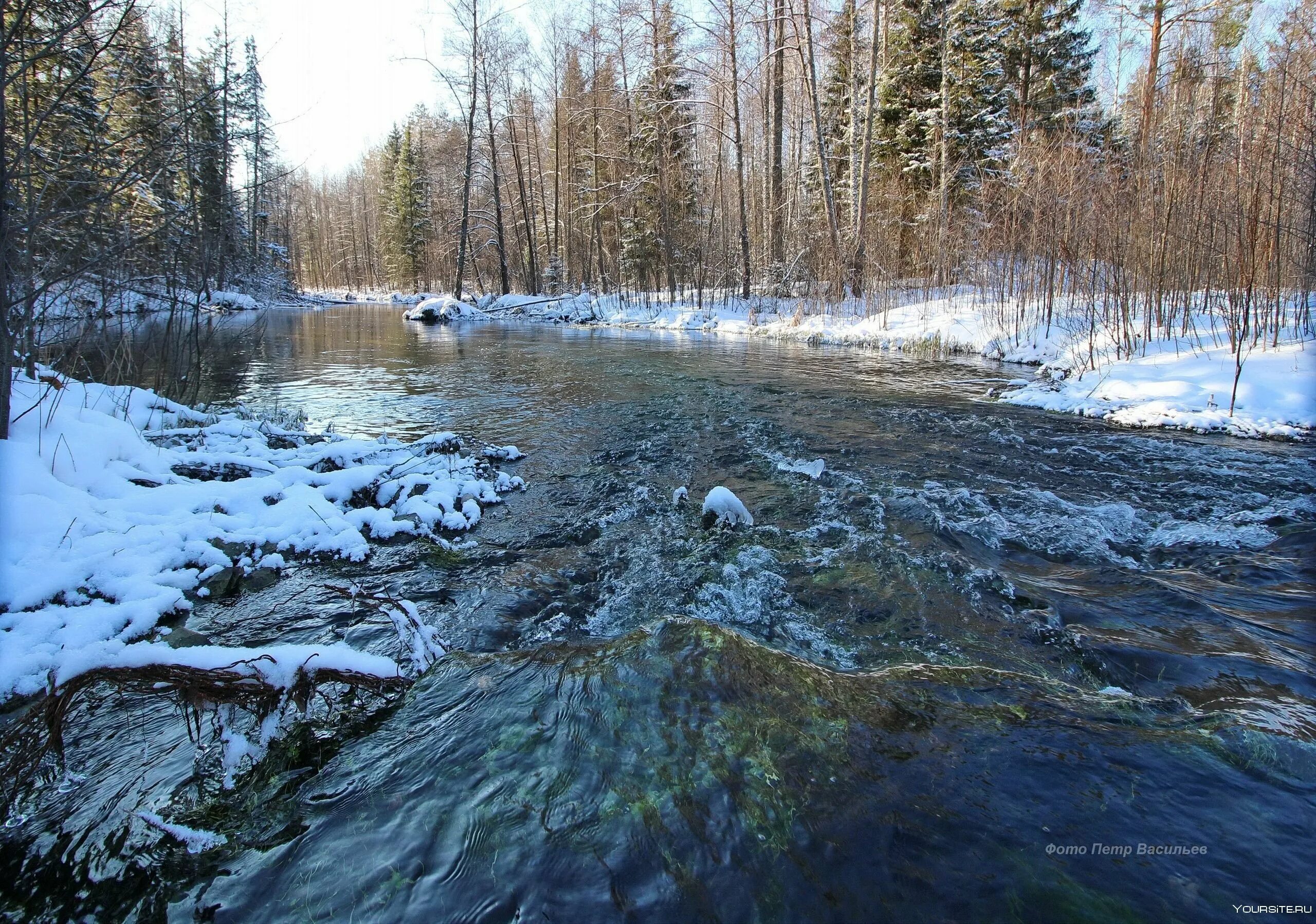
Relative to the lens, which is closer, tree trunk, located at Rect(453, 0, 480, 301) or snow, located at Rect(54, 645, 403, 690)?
snow, located at Rect(54, 645, 403, 690)

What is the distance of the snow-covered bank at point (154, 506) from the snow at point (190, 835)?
0.49 meters

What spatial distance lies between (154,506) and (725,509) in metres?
3.81

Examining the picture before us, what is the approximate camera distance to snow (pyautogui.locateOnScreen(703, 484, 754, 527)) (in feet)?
14.3

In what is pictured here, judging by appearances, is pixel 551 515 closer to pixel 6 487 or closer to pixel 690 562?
pixel 690 562

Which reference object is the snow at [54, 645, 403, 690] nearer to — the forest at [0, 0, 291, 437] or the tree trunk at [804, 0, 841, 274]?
the forest at [0, 0, 291, 437]

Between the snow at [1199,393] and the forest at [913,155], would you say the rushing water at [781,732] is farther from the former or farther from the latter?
the forest at [913,155]

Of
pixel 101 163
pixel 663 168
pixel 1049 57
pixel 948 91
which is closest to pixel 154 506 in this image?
pixel 101 163

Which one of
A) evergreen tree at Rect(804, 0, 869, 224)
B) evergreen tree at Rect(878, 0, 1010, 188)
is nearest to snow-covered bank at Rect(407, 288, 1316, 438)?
evergreen tree at Rect(804, 0, 869, 224)

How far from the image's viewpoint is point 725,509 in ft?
14.3

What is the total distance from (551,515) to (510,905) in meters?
3.23

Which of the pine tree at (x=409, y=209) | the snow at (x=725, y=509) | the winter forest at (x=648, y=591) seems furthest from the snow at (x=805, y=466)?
the pine tree at (x=409, y=209)

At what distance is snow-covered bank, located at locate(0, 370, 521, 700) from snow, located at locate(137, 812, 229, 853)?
1.59 ft

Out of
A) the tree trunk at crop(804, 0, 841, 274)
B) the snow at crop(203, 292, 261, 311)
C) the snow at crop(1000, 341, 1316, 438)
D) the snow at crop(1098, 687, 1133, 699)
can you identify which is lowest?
the snow at crop(1098, 687, 1133, 699)

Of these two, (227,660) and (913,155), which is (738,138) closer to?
(913,155)
